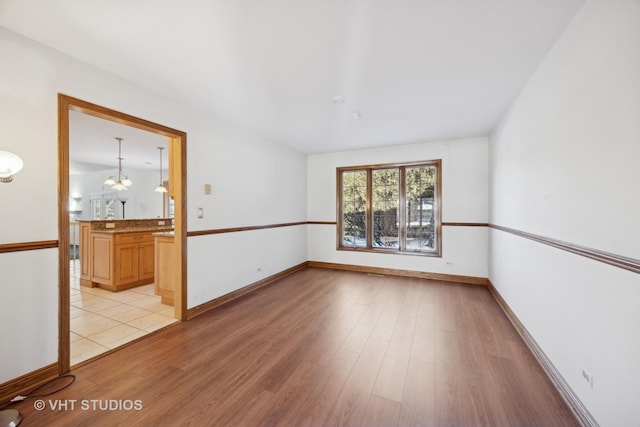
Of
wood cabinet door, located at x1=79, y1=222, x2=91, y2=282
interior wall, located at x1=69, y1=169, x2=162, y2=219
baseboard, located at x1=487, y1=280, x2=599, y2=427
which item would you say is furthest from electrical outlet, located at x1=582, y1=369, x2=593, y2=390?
interior wall, located at x1=69, y1=169, x2=162, y2=219

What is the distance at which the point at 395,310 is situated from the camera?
10.5 feet

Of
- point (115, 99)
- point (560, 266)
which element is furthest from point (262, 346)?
point (115, 99)

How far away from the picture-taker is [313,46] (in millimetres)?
1929

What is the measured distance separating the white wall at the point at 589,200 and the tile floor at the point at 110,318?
356 centimetres

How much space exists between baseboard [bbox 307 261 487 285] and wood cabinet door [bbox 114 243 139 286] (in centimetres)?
317

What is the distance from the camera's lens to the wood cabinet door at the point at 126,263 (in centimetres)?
397

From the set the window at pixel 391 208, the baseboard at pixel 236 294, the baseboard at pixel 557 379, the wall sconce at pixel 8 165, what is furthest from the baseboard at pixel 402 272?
the wall sconce at pixel 8 165

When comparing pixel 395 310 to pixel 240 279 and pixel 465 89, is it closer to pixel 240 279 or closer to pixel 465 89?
pixel 240 279

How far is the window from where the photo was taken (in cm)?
471

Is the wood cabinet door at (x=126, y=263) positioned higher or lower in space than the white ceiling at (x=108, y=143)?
lower

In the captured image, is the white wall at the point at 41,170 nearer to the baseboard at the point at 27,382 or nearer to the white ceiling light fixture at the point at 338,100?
the baseboard at the point at 27,382

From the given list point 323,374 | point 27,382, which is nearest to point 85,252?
point 27,382

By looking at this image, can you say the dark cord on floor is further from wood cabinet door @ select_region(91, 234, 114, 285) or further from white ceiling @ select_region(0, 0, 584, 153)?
white ceiling @ select_region(0, 0, 584, 153)

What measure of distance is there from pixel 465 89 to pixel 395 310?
260cm
